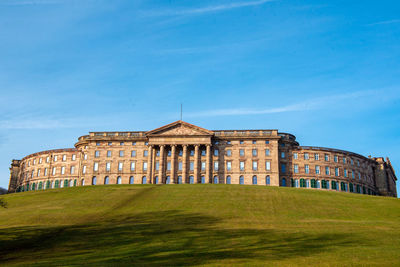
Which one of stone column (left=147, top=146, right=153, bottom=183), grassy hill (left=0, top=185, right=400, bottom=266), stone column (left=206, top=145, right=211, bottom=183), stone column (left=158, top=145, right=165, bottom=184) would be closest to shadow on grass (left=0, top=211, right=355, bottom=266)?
grassy hill (left=0, top=185, right=400, bottom=266)

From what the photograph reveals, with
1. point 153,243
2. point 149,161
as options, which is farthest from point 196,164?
point 153,243

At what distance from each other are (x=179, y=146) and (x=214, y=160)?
931 centimetres

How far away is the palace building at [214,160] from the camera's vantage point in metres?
107

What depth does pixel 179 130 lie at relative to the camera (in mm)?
108000

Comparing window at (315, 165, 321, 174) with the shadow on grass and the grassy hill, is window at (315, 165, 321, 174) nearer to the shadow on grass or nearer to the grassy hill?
the grassy hill

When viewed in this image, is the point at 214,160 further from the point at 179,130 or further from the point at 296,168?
the point at 296,168

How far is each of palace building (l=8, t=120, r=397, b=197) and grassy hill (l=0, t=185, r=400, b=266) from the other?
34525 millimetres

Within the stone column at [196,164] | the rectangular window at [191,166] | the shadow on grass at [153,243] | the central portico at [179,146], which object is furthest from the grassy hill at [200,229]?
the rectangular window at [191,166]

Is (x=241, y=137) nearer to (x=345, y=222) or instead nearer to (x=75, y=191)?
(x=75, y=191)

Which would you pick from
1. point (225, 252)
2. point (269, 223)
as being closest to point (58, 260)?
point (225, 252)

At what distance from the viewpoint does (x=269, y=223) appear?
46500mm

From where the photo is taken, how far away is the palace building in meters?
107

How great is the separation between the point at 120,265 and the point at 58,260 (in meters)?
5.57

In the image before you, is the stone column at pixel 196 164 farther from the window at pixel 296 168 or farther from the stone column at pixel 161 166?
the window at pixel 296 168
